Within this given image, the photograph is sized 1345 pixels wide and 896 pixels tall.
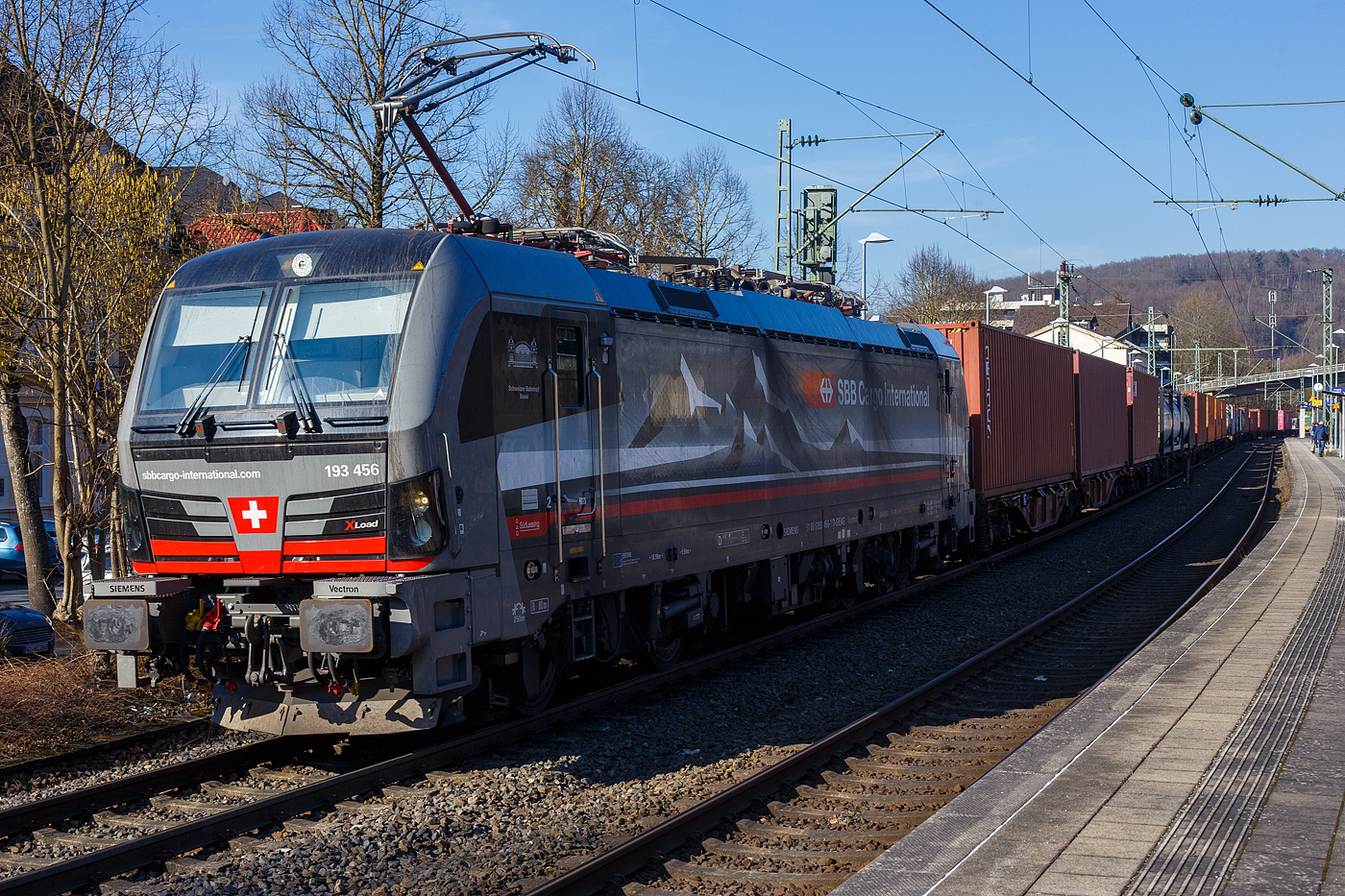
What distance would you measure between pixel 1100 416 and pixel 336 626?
27824mm

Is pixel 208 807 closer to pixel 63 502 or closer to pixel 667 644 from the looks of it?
pixel 667 644

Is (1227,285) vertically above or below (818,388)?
above

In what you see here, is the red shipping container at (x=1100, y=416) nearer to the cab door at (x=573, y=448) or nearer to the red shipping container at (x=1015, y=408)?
the red shipping container at (x=1015, y=408)

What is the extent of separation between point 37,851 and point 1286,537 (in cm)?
2150

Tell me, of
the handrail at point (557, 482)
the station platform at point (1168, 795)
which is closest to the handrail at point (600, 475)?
the handrail at point (557, 482)

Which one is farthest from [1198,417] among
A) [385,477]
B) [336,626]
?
[336,626]

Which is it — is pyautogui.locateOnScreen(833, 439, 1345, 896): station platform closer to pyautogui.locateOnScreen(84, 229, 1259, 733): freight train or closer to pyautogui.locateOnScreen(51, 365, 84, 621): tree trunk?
pyautogui.locateOnScreen(84, 229, 1259, 733): freight train

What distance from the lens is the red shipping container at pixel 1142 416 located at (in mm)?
37344

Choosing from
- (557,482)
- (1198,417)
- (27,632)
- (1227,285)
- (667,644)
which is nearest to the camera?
(557,482)

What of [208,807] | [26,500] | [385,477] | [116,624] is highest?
[385,477]

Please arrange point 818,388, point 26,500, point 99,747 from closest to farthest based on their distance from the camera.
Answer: point 99,747 → point 818,388 → point 26,500

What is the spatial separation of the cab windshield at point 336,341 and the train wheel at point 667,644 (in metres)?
4.15

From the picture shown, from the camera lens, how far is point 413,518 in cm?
706

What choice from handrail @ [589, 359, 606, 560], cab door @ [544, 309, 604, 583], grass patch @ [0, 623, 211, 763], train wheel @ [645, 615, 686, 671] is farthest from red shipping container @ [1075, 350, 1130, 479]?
grass patch @ [0, 623, 211, 763]
